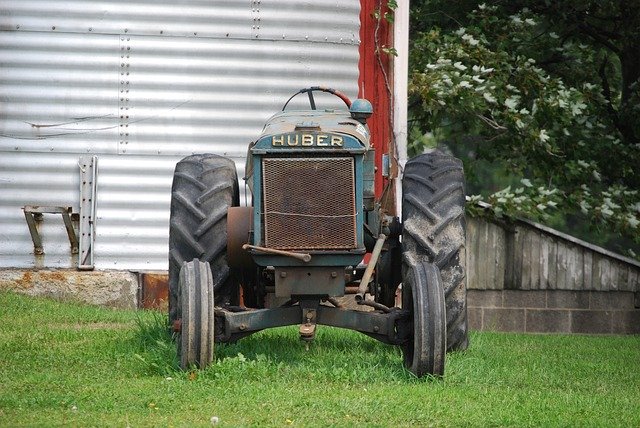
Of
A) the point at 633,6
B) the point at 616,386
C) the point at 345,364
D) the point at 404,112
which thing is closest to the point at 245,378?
the point at 345,364

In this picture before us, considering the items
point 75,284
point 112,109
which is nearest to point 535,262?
point 112,109

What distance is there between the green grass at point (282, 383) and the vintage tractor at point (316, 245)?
0.91 ft

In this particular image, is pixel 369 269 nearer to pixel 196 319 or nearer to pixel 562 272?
pixel 196 319

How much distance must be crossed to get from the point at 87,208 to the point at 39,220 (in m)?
0.45

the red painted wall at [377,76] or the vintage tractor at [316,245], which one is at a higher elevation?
the red painted wall at [377,76]

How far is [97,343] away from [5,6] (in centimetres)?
414

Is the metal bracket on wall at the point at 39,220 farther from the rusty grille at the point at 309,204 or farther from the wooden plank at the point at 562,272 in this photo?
the wooden plank at the point at 562,272

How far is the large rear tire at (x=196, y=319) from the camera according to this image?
8.48 meters

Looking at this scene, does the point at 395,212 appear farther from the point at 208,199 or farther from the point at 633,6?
the point at 633,6

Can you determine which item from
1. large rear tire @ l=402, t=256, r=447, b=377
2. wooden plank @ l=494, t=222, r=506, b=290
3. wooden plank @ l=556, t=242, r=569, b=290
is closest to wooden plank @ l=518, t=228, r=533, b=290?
wooden plank @ l=494, t=222, r=506, b=290

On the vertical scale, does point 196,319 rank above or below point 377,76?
below

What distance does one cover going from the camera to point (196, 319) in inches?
334

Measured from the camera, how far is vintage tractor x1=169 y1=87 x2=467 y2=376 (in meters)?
8.59

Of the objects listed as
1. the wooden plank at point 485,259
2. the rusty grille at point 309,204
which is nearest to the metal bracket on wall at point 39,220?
the rusty grille at point 309,204
